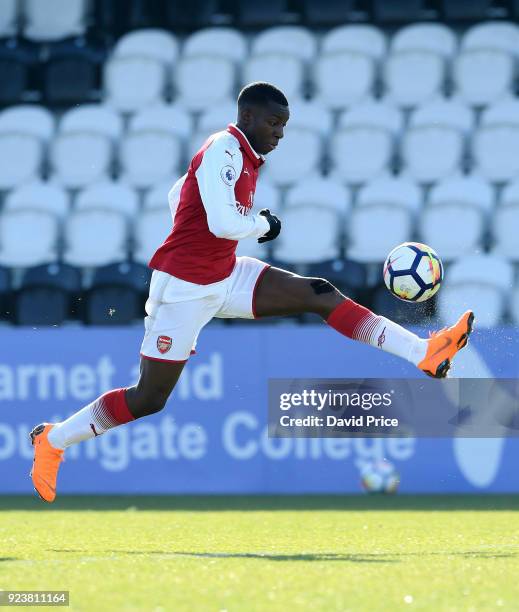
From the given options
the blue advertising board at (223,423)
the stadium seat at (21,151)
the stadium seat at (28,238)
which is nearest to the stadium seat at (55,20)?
the stadium seat at (21,151)

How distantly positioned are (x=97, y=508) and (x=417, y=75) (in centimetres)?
541

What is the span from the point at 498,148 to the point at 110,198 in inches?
128

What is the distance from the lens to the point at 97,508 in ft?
25.1

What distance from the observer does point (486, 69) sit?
11.2 m

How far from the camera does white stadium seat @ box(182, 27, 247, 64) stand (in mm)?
11680

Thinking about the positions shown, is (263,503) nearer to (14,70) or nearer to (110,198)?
(110,198)

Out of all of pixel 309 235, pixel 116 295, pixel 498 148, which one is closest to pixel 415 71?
pixel 498 148

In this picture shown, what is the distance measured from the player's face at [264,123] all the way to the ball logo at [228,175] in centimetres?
26

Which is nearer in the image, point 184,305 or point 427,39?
point 184,305
